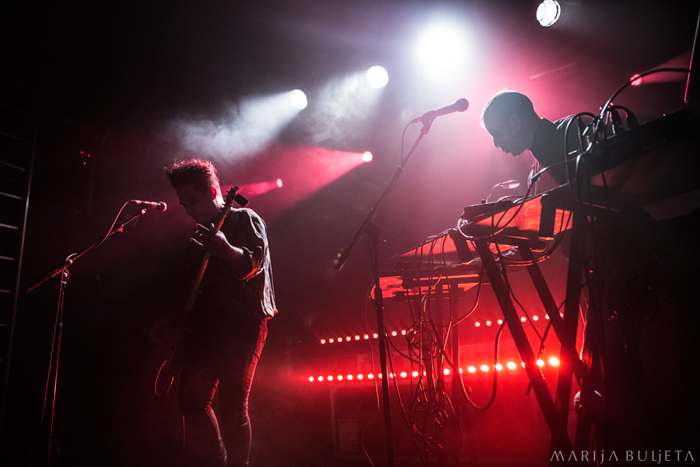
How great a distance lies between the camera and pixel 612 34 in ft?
10.5

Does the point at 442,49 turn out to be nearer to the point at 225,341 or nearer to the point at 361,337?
the point at 361,337

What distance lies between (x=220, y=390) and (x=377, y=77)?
3.76m

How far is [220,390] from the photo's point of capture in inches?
64.7

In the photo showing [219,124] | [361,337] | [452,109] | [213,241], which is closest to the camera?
[213,241]

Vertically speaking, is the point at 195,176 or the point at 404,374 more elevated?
the point at 195,176

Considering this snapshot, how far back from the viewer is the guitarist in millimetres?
1619

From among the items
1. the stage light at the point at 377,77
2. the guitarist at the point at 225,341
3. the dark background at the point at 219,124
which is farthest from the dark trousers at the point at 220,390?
the stage light at the point at 377,77

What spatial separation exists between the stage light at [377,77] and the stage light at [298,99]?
870mm

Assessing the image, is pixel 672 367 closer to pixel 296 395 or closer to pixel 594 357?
pixel 594 357

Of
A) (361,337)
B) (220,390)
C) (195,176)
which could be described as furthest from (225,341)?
(361,337)

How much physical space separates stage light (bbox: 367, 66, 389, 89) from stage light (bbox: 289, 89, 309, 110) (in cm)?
87

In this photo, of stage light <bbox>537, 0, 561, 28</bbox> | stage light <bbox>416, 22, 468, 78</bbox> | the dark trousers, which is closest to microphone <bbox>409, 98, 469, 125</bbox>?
the dark trousers

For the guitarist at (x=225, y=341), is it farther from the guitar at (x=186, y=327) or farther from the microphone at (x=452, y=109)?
the microphone at (x=452, y=109)

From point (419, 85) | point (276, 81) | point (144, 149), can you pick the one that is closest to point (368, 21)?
point (419, 85)
